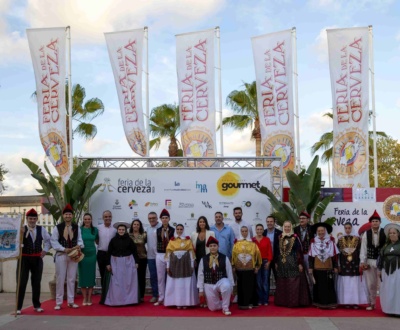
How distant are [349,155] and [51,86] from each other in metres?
7.90

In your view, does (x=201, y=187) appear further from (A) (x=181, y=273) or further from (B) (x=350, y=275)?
(B) (x=350, y=275)

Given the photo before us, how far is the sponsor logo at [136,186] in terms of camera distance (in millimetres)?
12133

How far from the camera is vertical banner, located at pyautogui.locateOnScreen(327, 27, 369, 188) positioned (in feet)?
47.2

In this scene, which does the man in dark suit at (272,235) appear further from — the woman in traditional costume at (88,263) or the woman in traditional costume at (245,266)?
the woman in traditional costume at (88,263)

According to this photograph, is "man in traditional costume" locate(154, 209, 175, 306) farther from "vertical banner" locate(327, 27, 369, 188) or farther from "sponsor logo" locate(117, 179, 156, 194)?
"vertical banner" locate(327, 27, 369, 188)

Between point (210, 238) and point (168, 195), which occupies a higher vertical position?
point (168, 195)

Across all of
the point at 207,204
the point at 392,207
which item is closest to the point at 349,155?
the point at 392,207

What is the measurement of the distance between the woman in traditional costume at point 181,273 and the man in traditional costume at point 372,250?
2.99 meters

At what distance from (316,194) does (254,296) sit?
290cm

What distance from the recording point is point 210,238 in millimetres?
9805

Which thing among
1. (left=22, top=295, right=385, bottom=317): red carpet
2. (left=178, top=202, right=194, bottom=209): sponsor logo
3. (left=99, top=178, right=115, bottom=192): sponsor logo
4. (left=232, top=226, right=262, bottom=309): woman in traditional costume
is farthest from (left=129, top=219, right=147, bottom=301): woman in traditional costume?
(left=232, top=226, right=262, bottom=309): woman in traditional costume

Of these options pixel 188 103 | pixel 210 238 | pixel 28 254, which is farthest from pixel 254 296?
pixel 188 103

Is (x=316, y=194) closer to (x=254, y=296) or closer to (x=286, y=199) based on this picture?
(x=286, y=199)

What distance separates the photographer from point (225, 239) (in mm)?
10750
